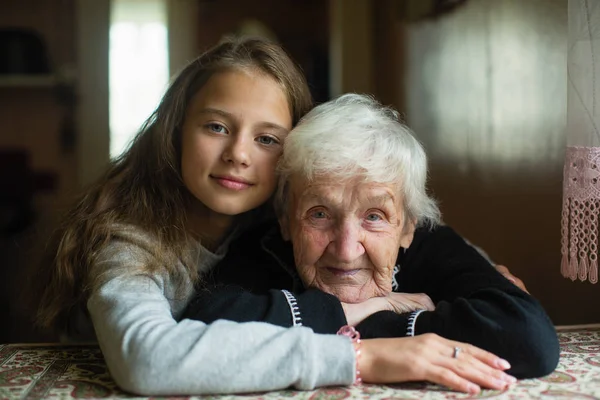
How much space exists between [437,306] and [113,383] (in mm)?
666

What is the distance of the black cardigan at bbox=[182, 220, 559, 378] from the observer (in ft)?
4.12

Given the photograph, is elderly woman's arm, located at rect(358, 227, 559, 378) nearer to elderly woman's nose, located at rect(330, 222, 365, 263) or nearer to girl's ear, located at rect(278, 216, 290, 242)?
elderly woman's nose, located at rect(330, 222, 365, 263)

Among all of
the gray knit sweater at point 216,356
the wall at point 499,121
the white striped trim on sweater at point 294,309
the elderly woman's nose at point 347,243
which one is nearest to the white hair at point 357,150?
the elderly woman's nose at point 347,243

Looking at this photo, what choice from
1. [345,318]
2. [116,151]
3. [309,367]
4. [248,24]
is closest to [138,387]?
[309,367]

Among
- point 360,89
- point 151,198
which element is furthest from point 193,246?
point 360,89

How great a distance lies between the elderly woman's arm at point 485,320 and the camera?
1.25 m

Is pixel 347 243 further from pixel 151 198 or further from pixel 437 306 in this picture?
pixel 151 198

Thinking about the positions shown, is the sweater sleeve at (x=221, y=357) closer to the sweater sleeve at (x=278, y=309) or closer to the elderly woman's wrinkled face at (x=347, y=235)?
the sweater sleeve at (x=278, y=309)

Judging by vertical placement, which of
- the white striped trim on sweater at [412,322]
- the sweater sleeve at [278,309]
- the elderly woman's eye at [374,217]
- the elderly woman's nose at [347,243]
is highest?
the elderly woman's eye at [374,217]

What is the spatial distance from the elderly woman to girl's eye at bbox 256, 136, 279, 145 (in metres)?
0.09

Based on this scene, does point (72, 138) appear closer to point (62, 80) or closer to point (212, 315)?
point (62, 80)

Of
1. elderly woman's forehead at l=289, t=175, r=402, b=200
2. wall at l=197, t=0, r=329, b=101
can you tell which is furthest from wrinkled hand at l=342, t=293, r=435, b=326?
wall at l=197, t=0, r=329, b=101

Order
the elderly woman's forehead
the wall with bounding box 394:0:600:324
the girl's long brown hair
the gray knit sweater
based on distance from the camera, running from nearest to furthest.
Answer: the gray knit sweater, the elderly woman's forehead, the girl's long brown hair, the wall with bounding box 394:0:600:324

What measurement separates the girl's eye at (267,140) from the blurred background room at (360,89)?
1.07 m
